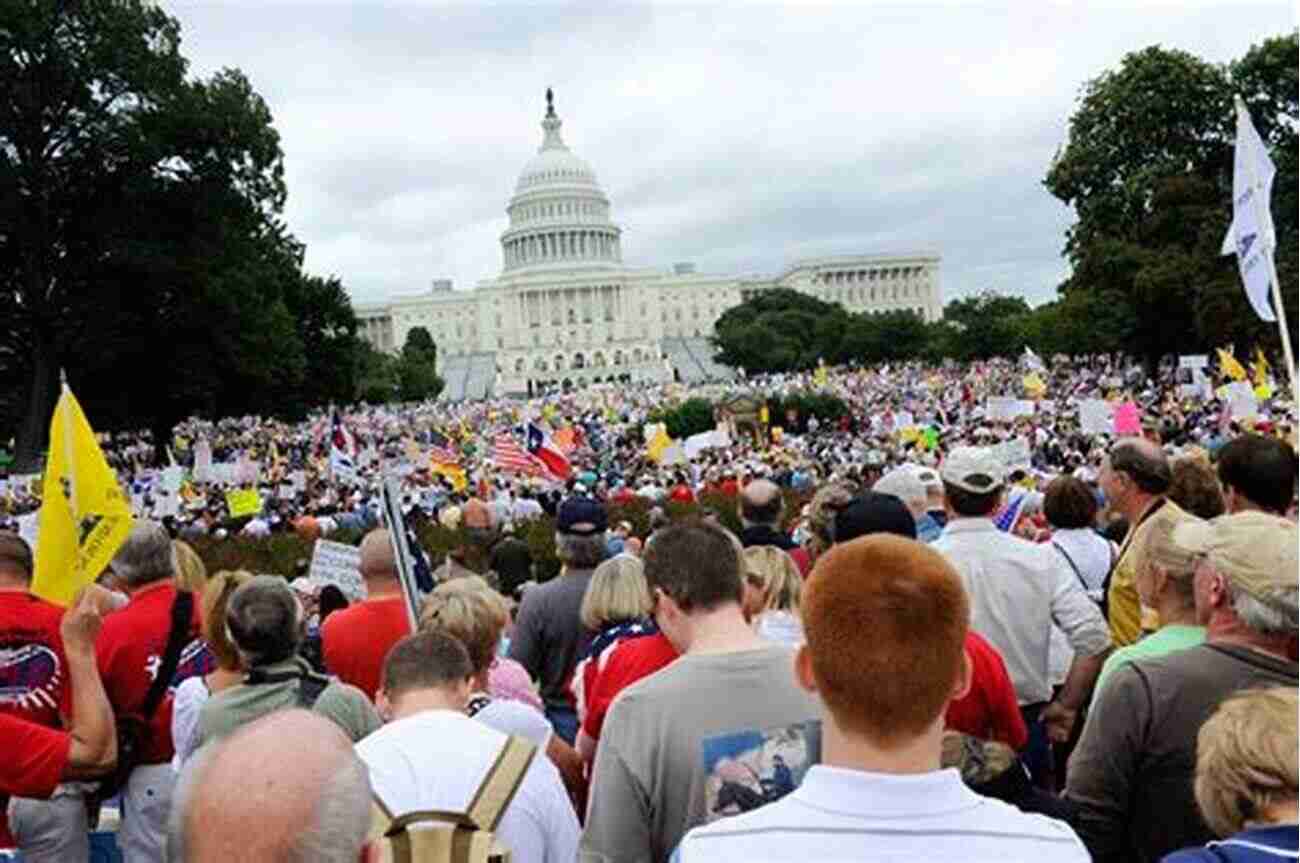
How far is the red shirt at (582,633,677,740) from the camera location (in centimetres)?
363

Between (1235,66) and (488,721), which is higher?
(1235,66)

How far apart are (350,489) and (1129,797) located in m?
20.4

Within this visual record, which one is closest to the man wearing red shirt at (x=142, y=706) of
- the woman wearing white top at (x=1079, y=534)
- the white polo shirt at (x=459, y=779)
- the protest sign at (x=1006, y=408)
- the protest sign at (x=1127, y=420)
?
the white polo shirt at (x=459, y=779)

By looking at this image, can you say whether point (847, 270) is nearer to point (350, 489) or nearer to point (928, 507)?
point (350, 489)

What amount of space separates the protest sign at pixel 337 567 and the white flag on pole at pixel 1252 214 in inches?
187

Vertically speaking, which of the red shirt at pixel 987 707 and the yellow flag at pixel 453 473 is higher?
the red shirt at pixel 987 707

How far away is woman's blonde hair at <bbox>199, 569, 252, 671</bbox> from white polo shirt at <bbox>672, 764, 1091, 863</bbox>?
99.4 inches

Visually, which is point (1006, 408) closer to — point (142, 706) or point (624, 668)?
point (142, 706)

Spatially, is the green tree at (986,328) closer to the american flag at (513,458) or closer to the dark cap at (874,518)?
the american flag at (513,458)

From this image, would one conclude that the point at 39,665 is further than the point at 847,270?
No

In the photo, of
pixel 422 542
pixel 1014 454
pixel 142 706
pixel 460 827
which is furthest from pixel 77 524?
pixel 1014 454

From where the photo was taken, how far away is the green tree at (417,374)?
111250 millimetres

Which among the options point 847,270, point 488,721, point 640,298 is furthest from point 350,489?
point 847,270

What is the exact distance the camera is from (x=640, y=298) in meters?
144
